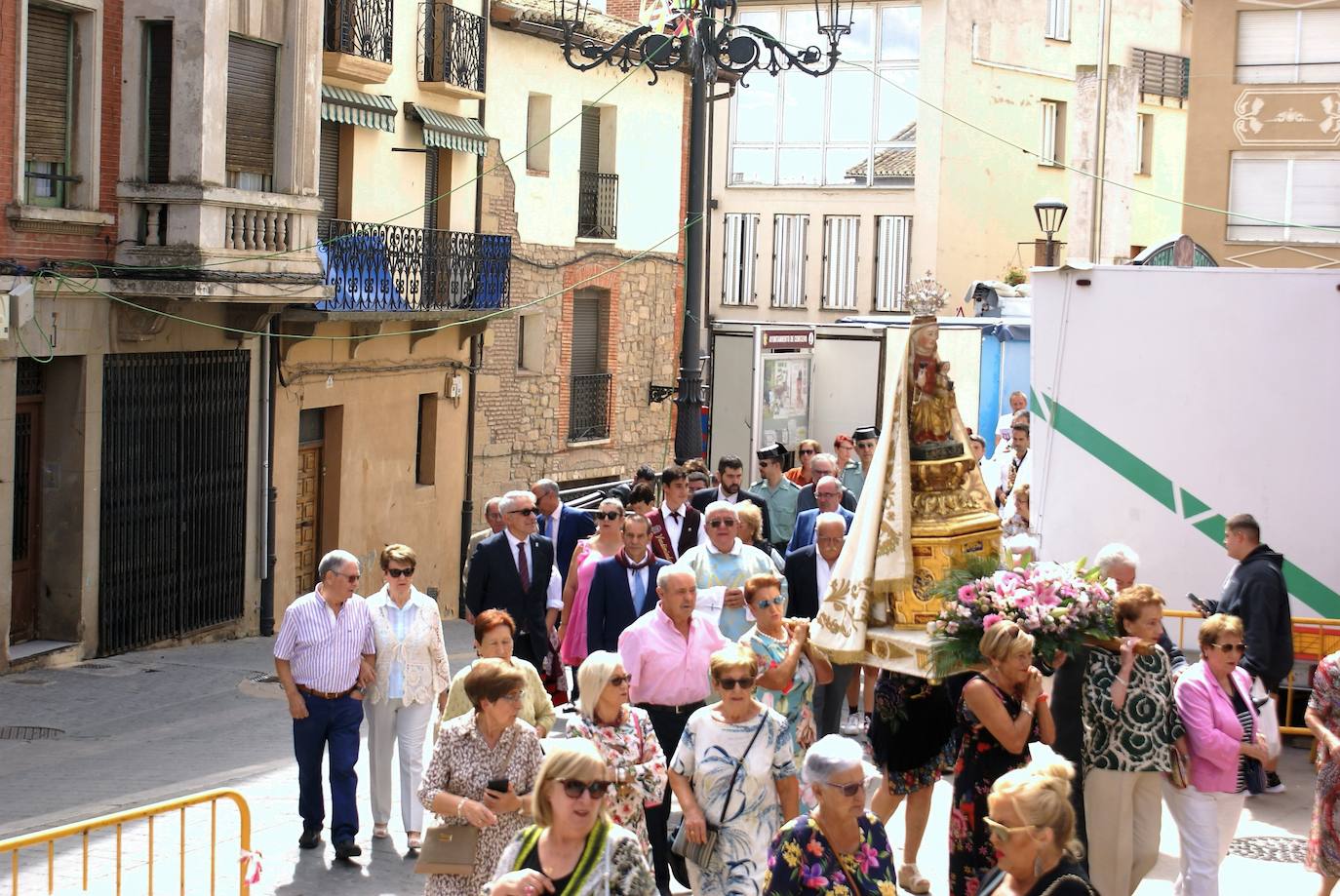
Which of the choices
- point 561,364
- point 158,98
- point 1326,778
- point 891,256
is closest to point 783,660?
point 1326,778

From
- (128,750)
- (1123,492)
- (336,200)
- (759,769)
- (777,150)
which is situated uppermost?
(777,150)

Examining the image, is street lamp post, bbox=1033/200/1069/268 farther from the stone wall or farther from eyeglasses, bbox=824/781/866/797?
eyeglasses, bbox=824/781/866/797

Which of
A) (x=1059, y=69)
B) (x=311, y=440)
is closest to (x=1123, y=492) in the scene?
(x=311, y=440)

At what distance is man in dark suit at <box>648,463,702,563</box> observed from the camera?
13.6 meters

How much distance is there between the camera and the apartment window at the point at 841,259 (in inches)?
1527

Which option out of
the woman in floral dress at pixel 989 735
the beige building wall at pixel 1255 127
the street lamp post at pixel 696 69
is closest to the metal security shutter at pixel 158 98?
the street lamp post at pixel 696 69

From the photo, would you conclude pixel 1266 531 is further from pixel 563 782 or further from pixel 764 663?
pixel 563 782

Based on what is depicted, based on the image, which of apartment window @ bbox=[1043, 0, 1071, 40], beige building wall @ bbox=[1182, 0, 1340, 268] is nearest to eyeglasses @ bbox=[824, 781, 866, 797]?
beige building wall @ bbox=[1182, 0, 1340, 268]

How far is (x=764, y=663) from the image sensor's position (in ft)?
29.3

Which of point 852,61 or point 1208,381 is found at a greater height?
point 852,61

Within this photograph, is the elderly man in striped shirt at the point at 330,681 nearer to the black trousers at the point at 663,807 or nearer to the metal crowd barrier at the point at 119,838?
the metal crowd barrier at the point at 119,838

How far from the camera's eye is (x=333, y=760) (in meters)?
9.36

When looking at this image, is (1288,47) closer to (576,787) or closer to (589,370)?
(589,370)

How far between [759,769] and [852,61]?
32623 millimetres
